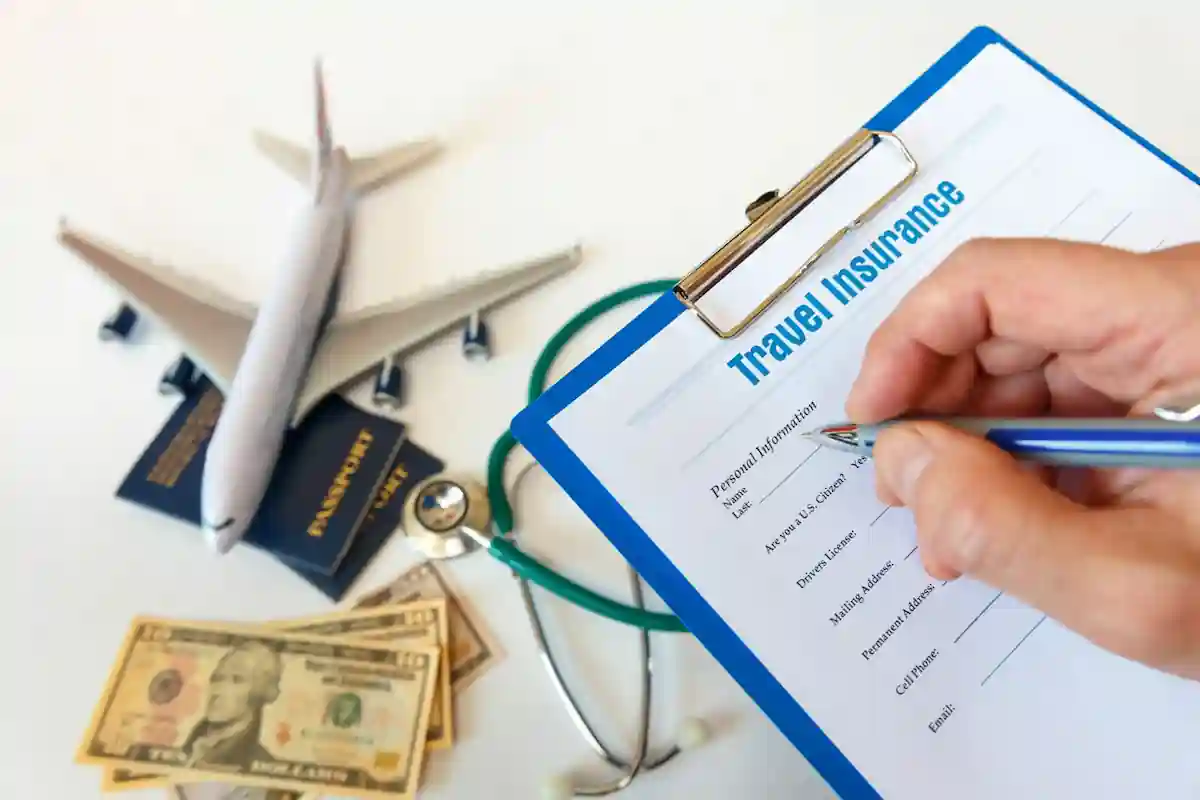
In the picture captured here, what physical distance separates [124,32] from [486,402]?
0.48 metres

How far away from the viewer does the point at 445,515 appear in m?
0.55

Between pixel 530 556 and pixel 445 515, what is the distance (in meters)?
0.06

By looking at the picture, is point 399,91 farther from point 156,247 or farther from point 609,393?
point 609,393

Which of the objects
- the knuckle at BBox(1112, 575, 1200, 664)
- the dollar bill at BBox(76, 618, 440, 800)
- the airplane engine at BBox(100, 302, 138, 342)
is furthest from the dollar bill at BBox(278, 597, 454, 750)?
the knuckle at BBox(1112, 575, 1200, 664)

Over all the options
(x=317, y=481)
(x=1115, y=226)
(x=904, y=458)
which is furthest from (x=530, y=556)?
(x=1115, y=226)

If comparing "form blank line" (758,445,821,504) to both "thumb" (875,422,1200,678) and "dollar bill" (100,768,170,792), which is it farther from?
"dollar bill" (100,768,170,792)

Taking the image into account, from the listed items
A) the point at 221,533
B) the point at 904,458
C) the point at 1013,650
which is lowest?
the point at 1013,650

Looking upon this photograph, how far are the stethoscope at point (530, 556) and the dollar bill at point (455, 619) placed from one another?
0.02m

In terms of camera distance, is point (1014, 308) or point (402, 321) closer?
point (1014, 308)

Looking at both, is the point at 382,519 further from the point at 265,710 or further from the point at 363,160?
the point at 363,160

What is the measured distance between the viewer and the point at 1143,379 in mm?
390

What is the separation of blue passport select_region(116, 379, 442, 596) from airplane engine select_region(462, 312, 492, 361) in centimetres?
7

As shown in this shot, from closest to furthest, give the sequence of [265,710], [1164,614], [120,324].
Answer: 1. [1164,614]
2. [265,710]
3. [120,324]

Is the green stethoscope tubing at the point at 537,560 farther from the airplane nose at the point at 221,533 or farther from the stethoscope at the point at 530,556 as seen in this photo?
the airplane nose at the point at 221,533
